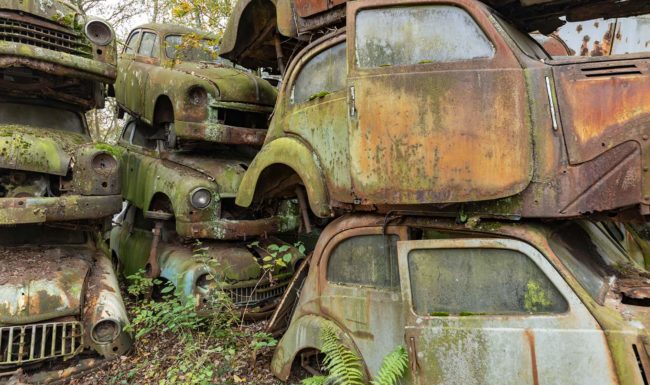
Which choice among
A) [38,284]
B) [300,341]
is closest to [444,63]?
[300,341]

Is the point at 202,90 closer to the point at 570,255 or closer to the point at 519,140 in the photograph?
the point at 519,140

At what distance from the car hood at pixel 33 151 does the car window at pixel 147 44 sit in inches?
102

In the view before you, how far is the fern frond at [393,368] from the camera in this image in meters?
2.46

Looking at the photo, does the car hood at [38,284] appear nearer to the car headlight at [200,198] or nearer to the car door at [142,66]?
the car headlight at [200,198]

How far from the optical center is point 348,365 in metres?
2.79

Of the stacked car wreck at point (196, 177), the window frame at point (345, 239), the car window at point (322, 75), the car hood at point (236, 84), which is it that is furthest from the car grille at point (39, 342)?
the car hood at point (236, 84)

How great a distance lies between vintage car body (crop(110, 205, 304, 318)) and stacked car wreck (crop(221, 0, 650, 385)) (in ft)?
5.37

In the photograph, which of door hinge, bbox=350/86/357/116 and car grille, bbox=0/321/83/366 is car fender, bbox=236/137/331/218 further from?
car grille, bbox=0/321/83/366

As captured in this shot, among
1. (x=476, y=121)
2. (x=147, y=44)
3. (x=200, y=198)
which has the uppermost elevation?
(x=147, y=44)

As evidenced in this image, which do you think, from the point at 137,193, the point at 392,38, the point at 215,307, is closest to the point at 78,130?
the point at 137,193

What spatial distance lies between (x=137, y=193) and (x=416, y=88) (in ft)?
15.6

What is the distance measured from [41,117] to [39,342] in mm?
2799

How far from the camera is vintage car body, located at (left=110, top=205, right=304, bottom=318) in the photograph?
4.68 meters

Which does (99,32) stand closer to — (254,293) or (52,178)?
(52,178)
